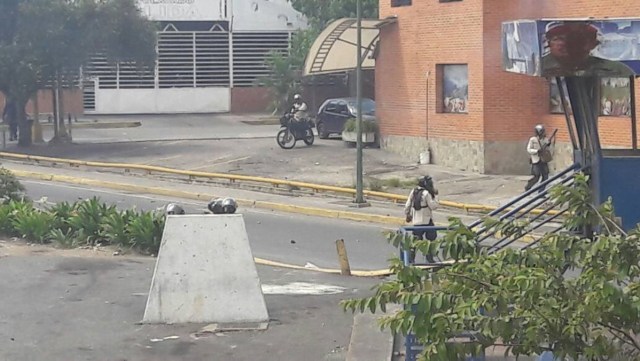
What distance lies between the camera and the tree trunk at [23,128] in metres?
39.1

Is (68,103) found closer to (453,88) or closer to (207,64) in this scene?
(207,64)

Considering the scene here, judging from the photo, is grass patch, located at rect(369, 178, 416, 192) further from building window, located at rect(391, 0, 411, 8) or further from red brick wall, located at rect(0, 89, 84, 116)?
red brick wall, located at rect(0, 89, 84, 116)

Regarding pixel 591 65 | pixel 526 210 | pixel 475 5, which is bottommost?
pixel 526 210

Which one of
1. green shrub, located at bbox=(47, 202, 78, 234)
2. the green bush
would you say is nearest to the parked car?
green shrub, located at bbox=(47, 202, 78, 234)

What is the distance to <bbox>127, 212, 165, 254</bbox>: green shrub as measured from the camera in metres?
16.0

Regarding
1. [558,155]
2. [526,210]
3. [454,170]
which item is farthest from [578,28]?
[454,170]

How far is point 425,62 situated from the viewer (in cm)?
3148

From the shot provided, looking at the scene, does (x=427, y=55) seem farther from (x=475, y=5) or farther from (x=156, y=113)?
(x=156, y=113)

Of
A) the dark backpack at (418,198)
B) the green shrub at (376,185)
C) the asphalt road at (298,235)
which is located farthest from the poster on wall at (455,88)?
the dark backpack at (418,198)

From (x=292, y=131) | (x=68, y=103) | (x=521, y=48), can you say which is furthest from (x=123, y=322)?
(x=68, y=103)

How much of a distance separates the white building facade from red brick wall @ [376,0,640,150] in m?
25.7

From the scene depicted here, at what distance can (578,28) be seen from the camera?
869 centimetres

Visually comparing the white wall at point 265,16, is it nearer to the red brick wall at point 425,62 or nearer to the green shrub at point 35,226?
the red brick wall at point 425,62

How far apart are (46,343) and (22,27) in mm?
28596
